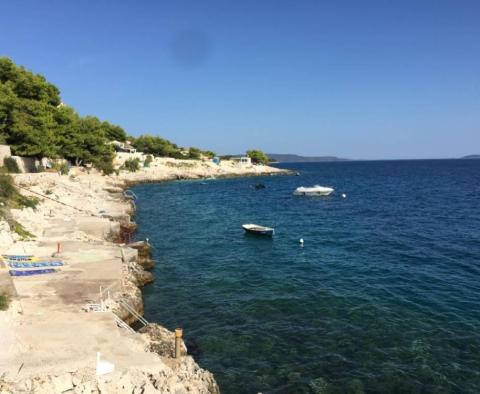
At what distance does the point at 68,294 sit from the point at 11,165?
1522 inches

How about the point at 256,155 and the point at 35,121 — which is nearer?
the point at 35,121

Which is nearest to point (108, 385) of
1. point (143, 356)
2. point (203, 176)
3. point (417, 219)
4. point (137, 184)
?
point (143, 356)

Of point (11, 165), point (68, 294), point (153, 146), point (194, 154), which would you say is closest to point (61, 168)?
point (11, 165)

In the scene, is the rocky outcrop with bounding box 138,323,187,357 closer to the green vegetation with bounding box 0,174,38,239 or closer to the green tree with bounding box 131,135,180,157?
the green vegetation with bounding box 0,174,38,239

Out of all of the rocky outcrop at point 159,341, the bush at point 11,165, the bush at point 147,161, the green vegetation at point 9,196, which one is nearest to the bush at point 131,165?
the bush at point 147,161

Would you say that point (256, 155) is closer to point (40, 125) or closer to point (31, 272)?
point (40, 125)

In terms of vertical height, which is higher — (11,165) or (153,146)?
(153,146)

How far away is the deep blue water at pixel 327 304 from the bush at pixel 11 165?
20.0 meters

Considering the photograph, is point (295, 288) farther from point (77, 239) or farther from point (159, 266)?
point (77, 239)

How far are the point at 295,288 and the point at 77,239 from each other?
55.0 ft

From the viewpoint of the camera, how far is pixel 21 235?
25359 millimetres

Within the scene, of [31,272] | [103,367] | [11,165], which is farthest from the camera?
[11,165]

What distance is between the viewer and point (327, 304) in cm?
2006

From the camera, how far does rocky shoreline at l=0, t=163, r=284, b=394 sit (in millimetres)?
10250
